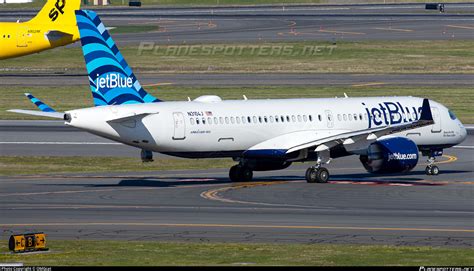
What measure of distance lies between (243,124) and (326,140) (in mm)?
4006

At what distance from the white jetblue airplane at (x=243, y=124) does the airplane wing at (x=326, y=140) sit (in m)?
0.05

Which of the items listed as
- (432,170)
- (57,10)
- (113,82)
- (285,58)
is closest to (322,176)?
(432,170)

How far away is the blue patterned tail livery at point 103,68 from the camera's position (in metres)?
55.2

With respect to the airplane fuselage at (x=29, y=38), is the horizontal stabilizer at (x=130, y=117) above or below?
below

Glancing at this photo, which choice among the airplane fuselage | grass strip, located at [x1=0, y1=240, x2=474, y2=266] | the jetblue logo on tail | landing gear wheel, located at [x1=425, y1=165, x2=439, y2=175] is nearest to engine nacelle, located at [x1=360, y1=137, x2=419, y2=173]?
landing gear wheel, located at [x1=425, y1=165, x2=439, y2=175]

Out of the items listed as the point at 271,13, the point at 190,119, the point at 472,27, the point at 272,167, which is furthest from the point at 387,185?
the point at 271,13

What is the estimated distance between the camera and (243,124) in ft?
185

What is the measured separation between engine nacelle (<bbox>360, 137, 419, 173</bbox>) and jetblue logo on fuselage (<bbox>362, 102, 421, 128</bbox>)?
2.54 m

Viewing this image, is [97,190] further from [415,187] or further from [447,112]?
[447,112]

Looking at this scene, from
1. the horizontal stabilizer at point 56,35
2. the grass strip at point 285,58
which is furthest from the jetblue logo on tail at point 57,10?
the grass strip at point 285,58

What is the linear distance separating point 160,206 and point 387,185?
13356mm

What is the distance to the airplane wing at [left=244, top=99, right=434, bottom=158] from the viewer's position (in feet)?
185

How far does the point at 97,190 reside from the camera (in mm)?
53469

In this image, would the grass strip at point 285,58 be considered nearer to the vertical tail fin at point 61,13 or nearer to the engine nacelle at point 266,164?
the vertical tail fin at point 61,13
